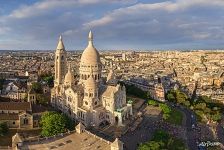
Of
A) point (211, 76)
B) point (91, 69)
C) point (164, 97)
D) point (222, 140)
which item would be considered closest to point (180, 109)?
point (164, 97)

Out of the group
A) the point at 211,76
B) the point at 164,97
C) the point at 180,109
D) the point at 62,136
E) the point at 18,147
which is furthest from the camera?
the point at 211,76

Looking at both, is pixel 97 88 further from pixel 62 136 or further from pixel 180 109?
pixel 180 109

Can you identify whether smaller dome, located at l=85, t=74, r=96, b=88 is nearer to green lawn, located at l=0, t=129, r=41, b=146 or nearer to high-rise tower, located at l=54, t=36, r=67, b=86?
green lawn, located at l=0, t=129, r=41, b=146

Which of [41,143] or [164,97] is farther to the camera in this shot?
[164,97]

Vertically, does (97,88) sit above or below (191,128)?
above

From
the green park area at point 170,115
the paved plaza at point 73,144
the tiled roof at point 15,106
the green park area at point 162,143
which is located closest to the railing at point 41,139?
the paved plaza at point 73,144

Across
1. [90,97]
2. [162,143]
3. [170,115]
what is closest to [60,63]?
[90,97]

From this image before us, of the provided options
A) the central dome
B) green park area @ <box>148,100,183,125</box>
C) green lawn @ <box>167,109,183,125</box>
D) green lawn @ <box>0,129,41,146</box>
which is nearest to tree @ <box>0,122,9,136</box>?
green lawn @ <box>0,129,41,146</box>
